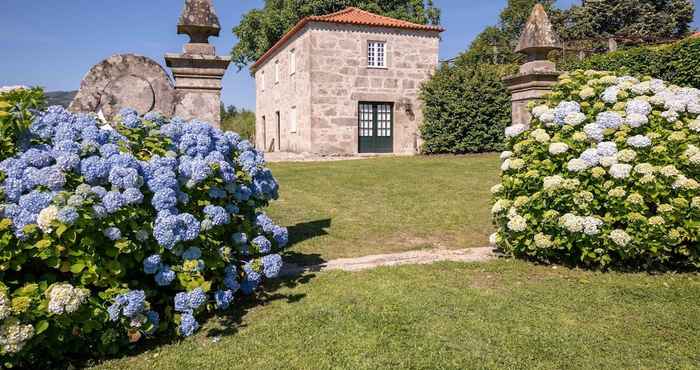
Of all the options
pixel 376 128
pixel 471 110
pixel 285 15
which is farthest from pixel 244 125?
pixel 471 110

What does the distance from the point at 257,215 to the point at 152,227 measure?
1.18m

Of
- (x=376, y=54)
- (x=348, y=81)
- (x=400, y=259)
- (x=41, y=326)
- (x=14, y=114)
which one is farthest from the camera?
(x=376, y=54)

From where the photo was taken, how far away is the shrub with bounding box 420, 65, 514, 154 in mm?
18625

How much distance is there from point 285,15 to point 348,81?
12.4 meters

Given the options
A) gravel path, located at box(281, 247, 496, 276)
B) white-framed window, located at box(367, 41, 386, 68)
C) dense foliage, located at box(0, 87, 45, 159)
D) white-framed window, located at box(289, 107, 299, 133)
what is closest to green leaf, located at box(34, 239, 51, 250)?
dense foliage, located at box(0, 87, 45, 159)

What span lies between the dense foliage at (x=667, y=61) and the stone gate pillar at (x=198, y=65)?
10.9 metres

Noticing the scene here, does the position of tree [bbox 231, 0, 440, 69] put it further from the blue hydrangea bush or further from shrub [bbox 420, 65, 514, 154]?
the blue hydrangea bush

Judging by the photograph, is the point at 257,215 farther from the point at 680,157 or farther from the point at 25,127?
the point at 680,157

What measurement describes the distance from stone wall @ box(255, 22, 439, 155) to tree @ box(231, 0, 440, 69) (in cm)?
897

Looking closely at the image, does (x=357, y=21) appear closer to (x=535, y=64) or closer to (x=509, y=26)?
(x=535, y=64)

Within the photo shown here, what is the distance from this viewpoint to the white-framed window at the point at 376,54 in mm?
20117

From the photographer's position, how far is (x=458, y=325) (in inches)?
142

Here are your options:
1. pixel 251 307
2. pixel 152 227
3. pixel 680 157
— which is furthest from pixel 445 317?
pixel 680 157

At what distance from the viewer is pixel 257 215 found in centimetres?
435
